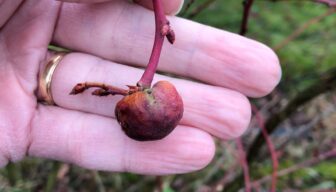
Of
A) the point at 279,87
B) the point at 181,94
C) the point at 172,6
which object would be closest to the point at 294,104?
the point at 181,94

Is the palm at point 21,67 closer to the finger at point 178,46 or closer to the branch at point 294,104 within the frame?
the finger at point 178,46

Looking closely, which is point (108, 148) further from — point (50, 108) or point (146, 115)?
point (146, 115)

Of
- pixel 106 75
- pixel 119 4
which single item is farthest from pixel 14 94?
pixel 119 4

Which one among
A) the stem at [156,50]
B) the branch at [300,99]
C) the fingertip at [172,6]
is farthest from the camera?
the branch at [300,99]

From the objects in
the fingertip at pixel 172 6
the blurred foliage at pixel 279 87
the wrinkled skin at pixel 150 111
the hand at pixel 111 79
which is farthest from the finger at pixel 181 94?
the blurred foliage at pixel 279 87

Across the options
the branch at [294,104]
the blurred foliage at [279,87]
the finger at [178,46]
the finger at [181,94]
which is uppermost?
the finger at [178,46]

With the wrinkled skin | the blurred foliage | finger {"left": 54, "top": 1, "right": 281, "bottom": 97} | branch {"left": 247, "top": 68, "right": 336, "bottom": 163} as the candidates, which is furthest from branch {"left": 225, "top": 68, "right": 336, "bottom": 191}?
the wrinkled skin

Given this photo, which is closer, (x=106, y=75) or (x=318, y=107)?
(x=106, y=75)
